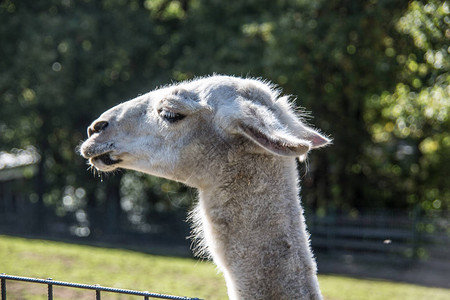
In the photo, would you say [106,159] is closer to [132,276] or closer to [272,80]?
[132,276]

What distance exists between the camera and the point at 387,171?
19.5m

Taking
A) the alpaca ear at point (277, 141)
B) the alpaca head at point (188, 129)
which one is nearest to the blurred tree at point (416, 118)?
the alpaca head at point (188, 129)

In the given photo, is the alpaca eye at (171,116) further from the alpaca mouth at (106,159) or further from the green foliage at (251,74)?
the green foliage at (251,74)

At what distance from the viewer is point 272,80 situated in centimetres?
1516

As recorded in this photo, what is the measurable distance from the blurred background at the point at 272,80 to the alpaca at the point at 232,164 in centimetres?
1008

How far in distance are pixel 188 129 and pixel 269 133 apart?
631 millimetres

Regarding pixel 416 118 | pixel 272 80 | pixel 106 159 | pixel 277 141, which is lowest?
pixel 277 141

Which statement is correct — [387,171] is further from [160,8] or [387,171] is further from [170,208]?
[160,8]

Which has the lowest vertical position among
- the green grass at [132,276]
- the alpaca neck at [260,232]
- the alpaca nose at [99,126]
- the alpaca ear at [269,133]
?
the alpaca neck at [260,232]

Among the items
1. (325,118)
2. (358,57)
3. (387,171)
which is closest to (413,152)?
(387,171)

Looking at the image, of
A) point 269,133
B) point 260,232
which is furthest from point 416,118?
point 269,133

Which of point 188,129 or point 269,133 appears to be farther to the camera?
point 188,129

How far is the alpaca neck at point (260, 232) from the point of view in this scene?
3.19 meters

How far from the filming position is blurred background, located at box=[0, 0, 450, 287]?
15.1 m
